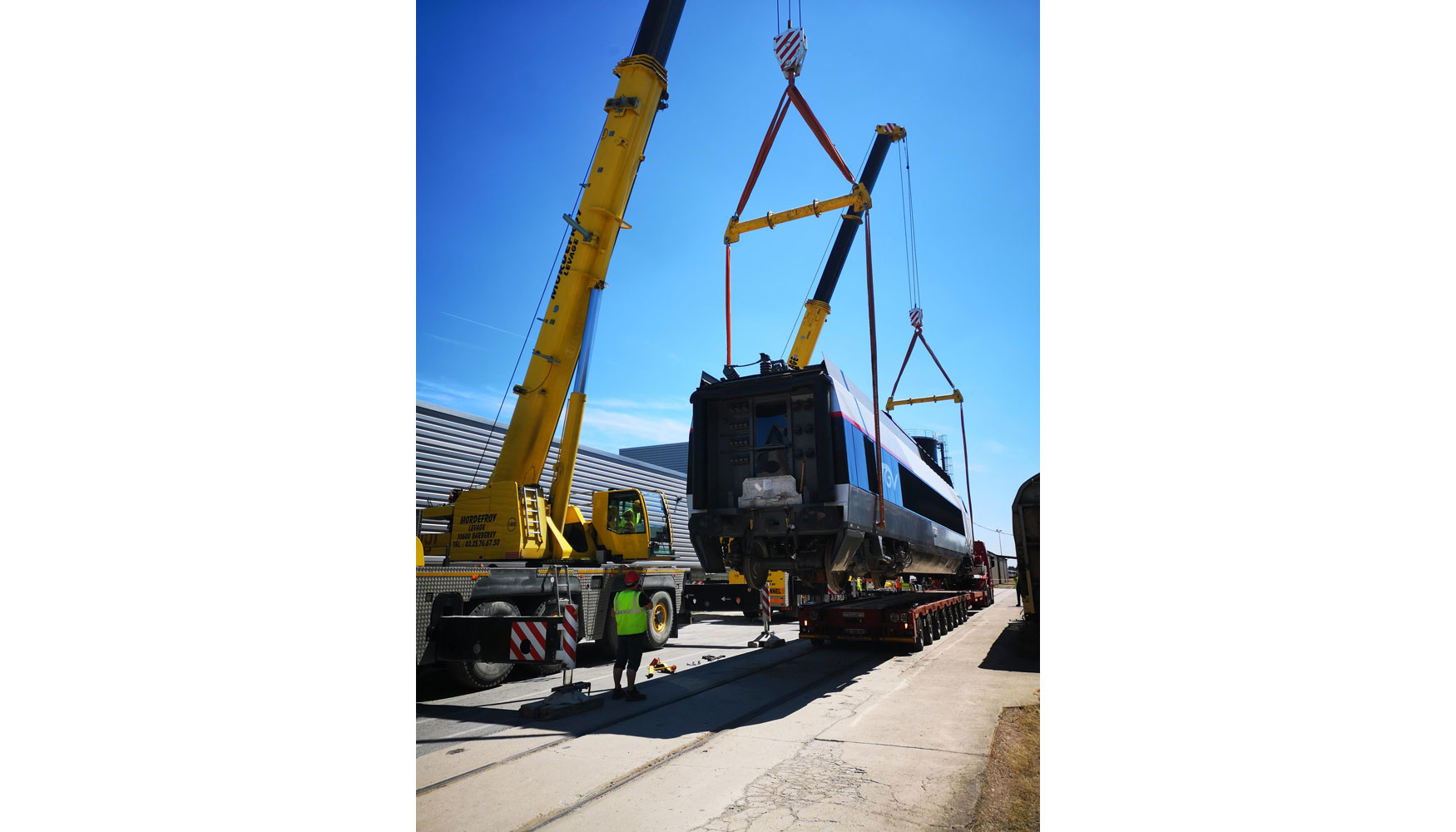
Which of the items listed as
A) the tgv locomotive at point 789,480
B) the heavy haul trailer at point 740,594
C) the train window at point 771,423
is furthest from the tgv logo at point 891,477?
the heavy haul trailer at point 740,594

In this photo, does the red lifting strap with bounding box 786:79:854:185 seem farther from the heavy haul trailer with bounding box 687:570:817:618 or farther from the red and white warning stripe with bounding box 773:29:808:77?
the heavy haul trailer with bounding box 687:570:817:618

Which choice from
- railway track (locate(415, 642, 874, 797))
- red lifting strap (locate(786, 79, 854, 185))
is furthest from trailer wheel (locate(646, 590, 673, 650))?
red lifting strap (locate(786, 79, 854, 185))

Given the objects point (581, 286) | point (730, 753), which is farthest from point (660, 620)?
point (730, 753)

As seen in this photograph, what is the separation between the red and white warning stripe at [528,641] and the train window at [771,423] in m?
3.40

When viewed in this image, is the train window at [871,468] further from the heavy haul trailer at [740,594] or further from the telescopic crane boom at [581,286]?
the heavy haul trailer at [740,594]

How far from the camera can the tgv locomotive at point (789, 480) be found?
797cm

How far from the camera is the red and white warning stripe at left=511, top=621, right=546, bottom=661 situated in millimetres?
7180

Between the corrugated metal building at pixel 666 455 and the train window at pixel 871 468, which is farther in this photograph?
the corrugated metal building at pixel 666 455

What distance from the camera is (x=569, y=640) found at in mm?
7336

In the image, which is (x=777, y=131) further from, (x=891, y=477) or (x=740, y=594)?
(x=740, y=594)

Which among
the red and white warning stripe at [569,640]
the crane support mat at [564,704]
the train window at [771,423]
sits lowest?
the crane support mat at [564,704]

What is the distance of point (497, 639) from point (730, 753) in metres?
3.27
